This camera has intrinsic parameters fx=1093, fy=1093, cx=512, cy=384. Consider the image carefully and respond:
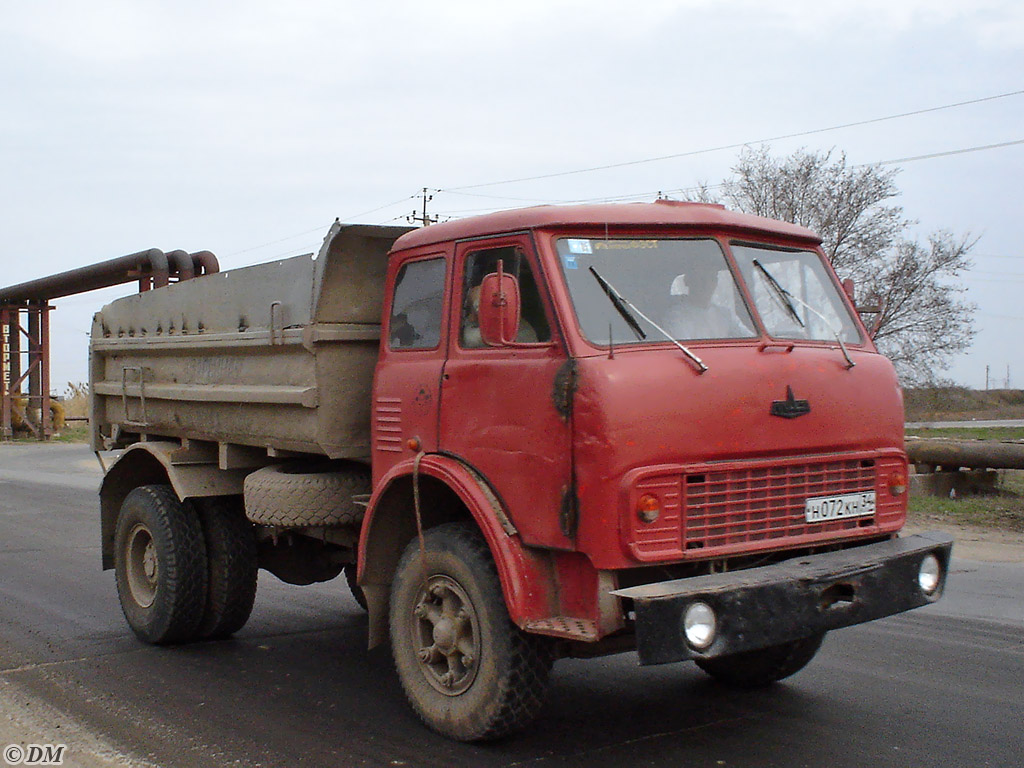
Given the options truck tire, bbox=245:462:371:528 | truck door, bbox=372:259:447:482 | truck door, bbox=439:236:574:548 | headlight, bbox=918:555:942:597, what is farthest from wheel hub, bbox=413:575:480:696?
headlight, bbox=918:555:942:597

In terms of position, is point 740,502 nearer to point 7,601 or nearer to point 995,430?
point 7,601

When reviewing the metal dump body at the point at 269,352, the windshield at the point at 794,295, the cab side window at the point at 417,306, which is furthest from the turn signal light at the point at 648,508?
the metal dump body at the point at 269,352

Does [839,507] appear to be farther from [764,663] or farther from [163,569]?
[163,569]

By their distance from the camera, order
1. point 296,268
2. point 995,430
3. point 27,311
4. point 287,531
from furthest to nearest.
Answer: point 27,311
point 995,430
point 287,531
point 296,268

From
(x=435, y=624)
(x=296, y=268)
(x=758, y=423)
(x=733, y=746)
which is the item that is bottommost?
(x=733, y=746)

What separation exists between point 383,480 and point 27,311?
36.4 metres

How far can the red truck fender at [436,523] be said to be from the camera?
14.4ft

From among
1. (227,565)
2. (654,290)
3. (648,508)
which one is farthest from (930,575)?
(227,565)

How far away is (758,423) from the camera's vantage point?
14.5 ft

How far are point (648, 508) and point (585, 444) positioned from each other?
34 cm

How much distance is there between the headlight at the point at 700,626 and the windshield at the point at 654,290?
1.11 meters

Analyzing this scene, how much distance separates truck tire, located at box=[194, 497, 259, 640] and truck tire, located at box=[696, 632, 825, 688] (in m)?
2.97

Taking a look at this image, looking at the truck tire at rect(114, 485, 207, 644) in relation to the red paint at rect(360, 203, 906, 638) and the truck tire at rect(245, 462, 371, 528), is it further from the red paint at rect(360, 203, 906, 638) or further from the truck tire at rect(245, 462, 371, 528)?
the red paint at rect(360, 203, 906, 638)

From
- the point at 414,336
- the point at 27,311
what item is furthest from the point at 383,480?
the point at 27,311
